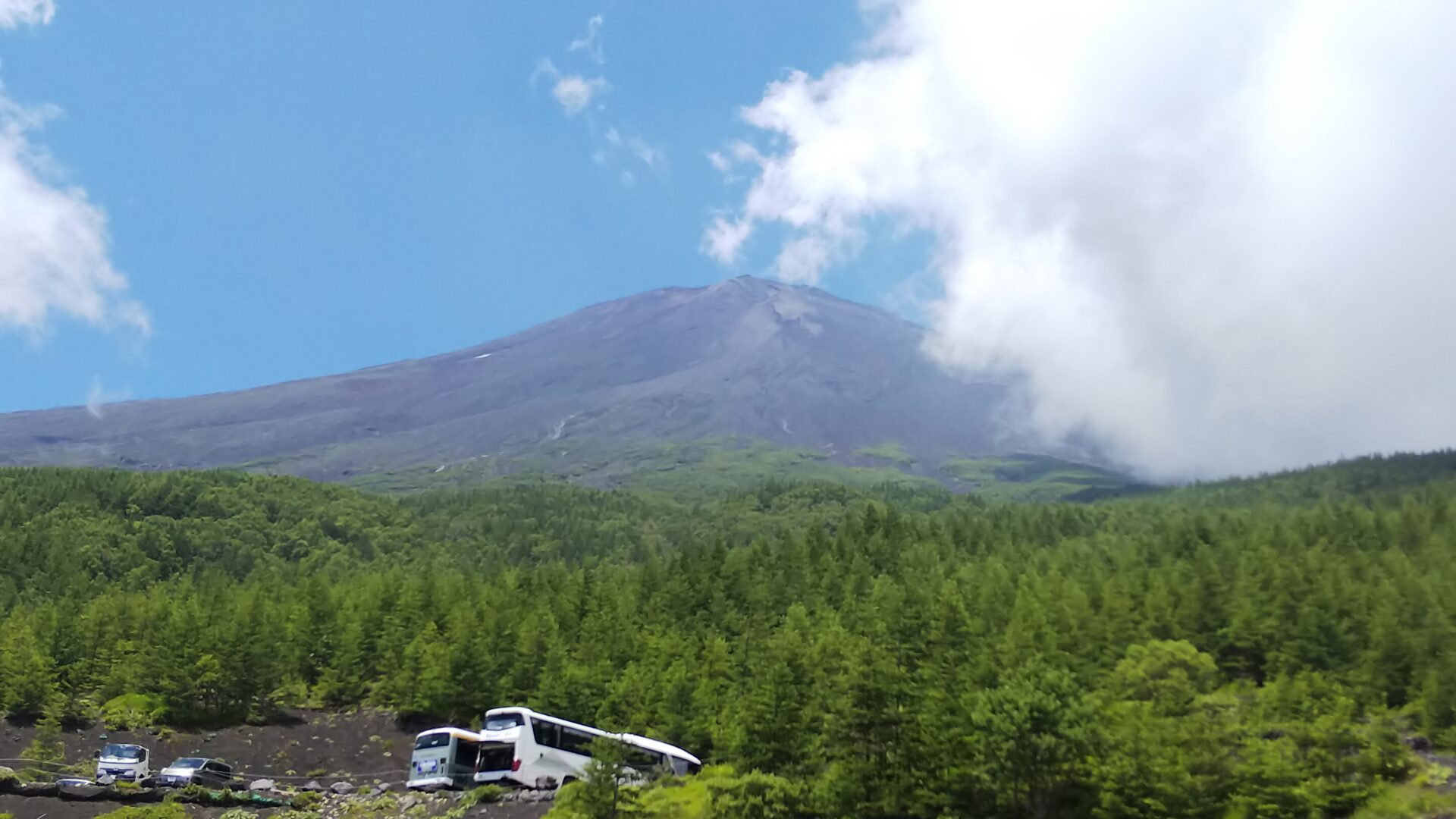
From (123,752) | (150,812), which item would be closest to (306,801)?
(150,812)

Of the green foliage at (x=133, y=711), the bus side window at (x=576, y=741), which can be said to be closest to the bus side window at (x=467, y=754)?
the bus side window at (x=576, y=741)

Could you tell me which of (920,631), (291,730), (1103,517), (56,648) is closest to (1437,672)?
(920,631)

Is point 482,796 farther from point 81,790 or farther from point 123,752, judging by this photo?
point 123,752

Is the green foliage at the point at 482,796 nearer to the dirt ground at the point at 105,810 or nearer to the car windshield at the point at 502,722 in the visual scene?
the dirt ground at the point at 105,810

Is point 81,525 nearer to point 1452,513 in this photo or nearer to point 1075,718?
point 1075,718

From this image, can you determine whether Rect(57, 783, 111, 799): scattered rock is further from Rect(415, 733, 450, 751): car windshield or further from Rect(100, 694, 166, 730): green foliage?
Rect(100, 694, 166, 730): green foliage

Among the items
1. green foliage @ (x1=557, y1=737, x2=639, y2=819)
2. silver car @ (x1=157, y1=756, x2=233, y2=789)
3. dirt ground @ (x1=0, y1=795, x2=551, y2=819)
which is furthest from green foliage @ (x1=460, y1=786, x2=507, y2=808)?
silver car @ (x1=157, y1=756, x2=233, y2=789)
